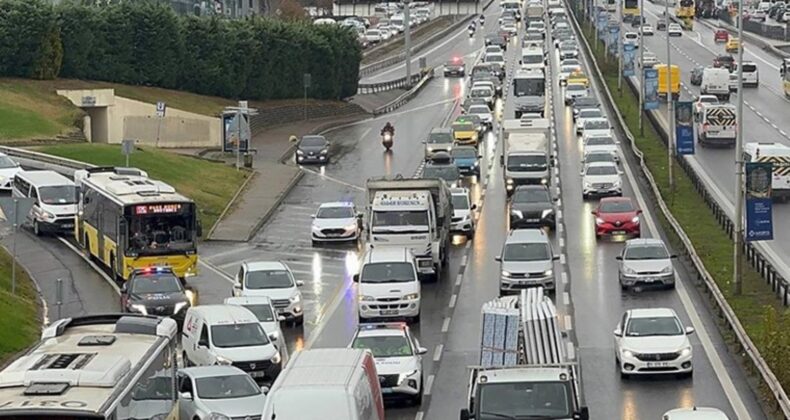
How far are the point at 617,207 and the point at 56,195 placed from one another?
19.0 m

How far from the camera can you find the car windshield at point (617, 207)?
5796 centimetres

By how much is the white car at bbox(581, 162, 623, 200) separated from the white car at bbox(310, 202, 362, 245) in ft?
35.9

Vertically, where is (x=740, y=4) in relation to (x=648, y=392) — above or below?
above

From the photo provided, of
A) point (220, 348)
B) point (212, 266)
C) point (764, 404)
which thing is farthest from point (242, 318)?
point (212, 266)

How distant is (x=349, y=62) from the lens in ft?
362

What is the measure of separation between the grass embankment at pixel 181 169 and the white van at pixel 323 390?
38.7m

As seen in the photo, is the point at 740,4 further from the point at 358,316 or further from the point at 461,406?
the point at 461,406

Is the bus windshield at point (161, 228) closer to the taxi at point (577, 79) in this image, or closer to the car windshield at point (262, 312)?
the car windshield at point (262, 312)

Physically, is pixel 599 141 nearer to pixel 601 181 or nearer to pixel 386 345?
pixel 601 181

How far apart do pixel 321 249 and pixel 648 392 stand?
24289mm

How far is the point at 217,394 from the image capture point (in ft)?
103

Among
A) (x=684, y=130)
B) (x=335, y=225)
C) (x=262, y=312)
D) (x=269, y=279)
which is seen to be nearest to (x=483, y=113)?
(x=684, y=130)

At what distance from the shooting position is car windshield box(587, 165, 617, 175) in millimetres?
66975

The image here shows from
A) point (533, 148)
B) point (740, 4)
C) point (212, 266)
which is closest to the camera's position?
point (740, 4)
